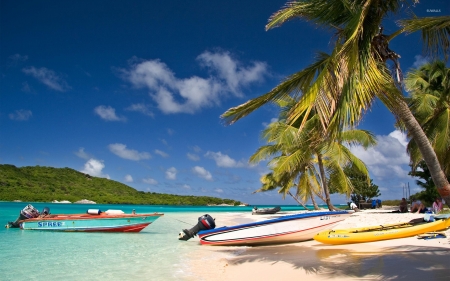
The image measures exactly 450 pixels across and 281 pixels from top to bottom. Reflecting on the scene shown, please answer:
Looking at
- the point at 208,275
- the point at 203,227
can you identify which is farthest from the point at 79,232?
the point at 208,275

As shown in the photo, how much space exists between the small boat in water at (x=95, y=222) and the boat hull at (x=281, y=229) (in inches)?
217

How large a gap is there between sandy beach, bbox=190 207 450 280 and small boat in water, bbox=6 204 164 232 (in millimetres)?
6041

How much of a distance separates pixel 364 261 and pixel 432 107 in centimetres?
926

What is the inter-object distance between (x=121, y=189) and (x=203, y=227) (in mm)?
85790

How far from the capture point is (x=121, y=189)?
9019 centimetres

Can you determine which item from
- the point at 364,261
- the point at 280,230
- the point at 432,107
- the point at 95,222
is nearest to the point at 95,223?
the point at 95,222

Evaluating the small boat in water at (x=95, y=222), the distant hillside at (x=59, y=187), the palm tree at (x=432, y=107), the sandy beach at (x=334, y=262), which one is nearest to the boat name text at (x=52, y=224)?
the small boat in water at (x=95, y=222)

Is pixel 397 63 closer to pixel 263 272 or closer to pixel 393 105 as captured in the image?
pixel 393 105

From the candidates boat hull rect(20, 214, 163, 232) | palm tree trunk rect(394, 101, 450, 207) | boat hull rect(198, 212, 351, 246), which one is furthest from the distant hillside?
palm tree trunk rect(394, 101, 450, 207)

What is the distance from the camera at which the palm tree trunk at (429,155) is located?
4336 millimetres

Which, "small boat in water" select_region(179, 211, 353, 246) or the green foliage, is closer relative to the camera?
"small boat in water" select_region(179, 211, 353, 246)

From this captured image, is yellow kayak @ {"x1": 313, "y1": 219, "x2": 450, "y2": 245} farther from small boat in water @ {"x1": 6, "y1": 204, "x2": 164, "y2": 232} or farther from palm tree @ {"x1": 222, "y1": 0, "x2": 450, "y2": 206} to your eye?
small boat in water @ {"x1": 6, "y1": 204, "x2": 164, "y2": 232}

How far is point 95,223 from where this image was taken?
45.6 feet

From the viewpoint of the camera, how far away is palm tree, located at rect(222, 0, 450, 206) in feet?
13.7
